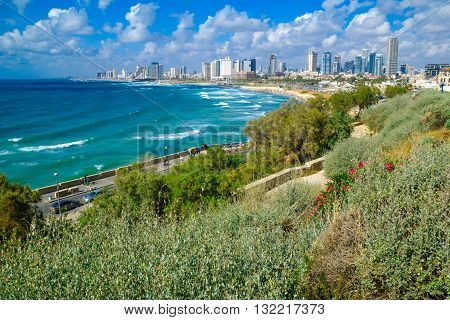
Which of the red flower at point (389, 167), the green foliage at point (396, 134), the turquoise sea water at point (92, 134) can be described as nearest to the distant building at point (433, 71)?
the turquoise sea water at point (92, 134)

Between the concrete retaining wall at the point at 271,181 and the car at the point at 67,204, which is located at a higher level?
the concrete retaining wall at the point at 271,181

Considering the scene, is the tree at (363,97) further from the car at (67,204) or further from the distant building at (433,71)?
the distant building at (433,71)

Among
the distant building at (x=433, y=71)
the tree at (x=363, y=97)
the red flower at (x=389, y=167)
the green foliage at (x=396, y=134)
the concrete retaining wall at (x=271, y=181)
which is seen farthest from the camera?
the distant building at (x=433, y=71)

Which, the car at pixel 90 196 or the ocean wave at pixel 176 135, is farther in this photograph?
the ocean wave at pixel 176 135

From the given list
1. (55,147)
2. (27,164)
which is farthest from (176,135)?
(27,164)

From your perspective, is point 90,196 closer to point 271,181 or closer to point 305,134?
point 305,134

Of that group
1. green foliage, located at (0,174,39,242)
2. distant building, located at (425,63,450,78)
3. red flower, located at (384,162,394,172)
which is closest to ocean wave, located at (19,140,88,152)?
green foliage, located at (0,174,39,242)

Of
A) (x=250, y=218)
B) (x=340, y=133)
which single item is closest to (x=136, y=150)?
(x=340, y=133)

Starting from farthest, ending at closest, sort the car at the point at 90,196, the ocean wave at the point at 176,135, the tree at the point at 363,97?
the ocean wave at the point at 176,135, the tree at the point at 363,97, the car at the point at 90,196

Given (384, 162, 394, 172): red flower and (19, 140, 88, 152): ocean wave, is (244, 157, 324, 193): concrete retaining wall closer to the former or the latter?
(384, 162, 394, 172): red flower
